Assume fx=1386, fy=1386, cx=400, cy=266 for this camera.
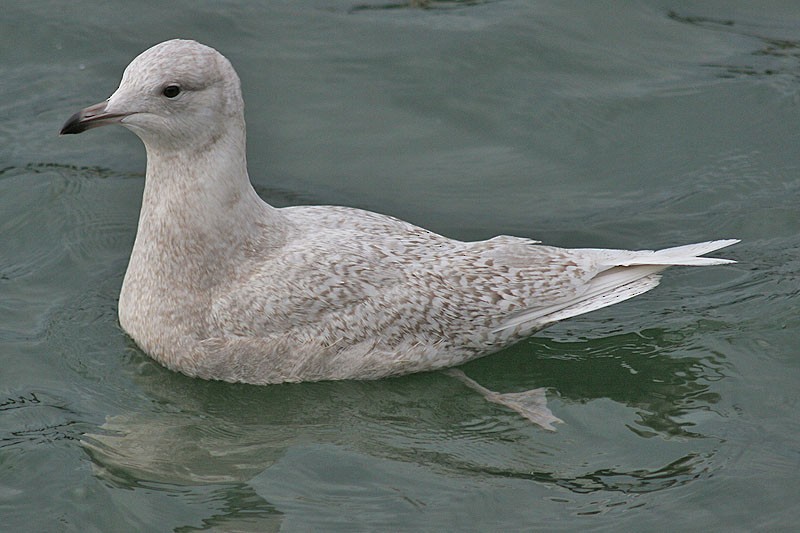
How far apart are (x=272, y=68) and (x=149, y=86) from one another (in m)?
3.70

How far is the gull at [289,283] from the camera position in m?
7.62

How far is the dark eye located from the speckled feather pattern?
0.39ft

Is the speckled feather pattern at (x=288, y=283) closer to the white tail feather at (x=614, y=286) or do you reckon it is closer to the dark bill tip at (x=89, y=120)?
the white tail feather at (x=614, y=286)

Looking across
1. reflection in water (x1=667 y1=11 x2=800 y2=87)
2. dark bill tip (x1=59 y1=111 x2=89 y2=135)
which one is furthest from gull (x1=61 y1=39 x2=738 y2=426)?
reflection in water (x1=667 y1=11 x2=800 y2=87)

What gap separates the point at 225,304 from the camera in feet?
25.2

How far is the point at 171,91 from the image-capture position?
289 inches

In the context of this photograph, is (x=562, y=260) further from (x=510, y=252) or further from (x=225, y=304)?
(x=225, y=304)

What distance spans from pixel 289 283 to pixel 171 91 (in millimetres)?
1224

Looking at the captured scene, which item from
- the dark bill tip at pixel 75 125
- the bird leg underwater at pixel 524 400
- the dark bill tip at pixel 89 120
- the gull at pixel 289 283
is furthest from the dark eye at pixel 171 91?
the bird leg underwater at pixel 524 400

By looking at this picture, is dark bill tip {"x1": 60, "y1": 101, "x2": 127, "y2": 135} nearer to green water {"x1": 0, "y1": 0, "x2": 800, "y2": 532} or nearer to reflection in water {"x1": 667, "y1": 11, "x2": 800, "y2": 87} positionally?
green water {"x1": 0, "y1": 0, "x2": 800, "y2": 532}

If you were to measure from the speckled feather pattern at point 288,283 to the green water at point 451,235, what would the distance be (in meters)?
0.22

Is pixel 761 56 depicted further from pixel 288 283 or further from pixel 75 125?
pixel 75 125

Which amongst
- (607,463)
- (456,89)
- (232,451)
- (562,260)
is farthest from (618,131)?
(232,451)

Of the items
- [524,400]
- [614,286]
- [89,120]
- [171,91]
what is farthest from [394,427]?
[89,120]
